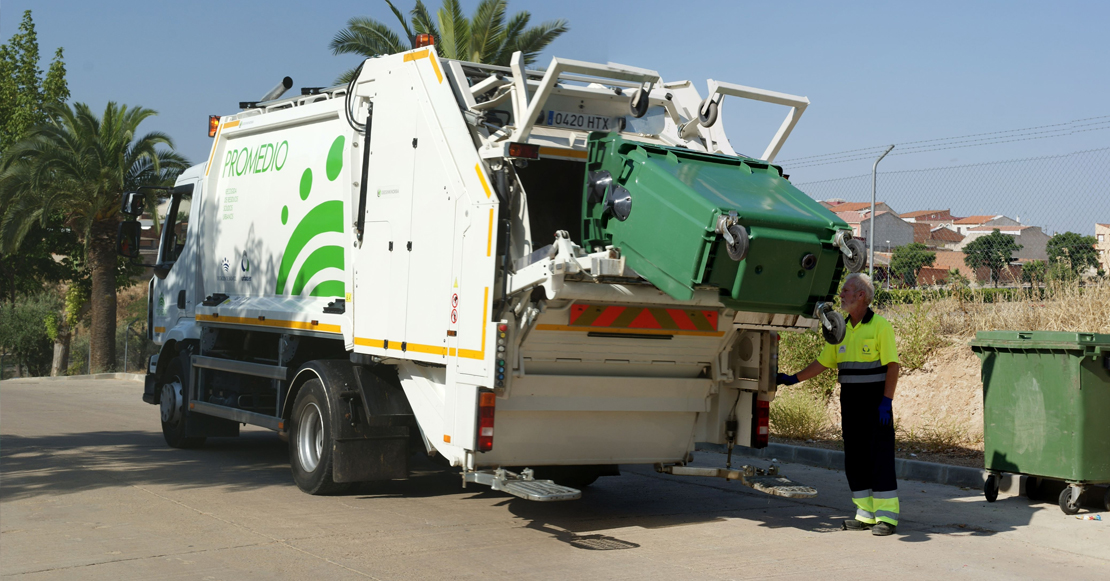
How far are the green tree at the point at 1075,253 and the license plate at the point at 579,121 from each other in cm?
716

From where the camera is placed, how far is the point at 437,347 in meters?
6.47

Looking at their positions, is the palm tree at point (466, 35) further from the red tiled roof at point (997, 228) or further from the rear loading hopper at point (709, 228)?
the rear loading hopper at point (709, 228)

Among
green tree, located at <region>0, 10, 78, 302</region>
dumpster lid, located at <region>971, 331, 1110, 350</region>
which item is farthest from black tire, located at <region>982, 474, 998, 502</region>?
green tree, located at <region>0, 10, 78, 302</region>

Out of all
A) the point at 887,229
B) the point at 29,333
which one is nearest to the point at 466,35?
the point at 887,229

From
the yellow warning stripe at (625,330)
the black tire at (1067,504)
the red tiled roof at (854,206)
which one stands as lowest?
the black tire at (1067,504)

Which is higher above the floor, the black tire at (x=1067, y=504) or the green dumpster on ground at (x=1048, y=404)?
the green dumpster on ground at (x=1048, y=404)

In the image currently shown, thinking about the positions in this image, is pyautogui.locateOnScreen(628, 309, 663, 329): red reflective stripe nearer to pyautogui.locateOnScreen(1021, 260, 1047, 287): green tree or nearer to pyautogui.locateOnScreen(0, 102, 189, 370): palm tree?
pyautogui.locateOnScreen(1021, 260, 1047, 287): green tree

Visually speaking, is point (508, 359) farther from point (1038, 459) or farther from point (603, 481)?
point (1038, 459)

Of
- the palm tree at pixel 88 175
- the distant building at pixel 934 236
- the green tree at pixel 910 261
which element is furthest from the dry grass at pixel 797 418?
the palm tree at pixel 88 175

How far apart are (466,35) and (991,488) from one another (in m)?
14.3

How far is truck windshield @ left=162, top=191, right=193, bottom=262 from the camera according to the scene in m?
10.9

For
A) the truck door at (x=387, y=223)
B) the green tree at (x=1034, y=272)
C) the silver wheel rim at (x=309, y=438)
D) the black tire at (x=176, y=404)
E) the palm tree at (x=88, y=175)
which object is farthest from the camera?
the palm tree at (x=88, y=175)

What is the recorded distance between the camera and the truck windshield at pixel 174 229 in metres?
10.9

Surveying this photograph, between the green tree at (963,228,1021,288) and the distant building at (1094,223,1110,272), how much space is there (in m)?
0.82
